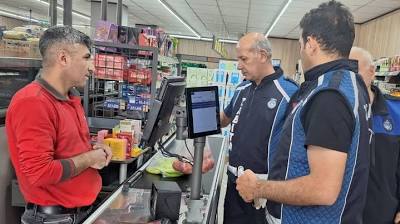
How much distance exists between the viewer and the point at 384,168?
2.08 metres

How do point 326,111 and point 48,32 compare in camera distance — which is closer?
point 326,111

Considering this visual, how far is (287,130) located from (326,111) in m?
0.26

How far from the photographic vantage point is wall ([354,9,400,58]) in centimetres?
883

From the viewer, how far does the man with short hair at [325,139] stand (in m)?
1.27

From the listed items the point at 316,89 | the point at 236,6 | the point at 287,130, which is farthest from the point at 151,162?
the point at 236,6

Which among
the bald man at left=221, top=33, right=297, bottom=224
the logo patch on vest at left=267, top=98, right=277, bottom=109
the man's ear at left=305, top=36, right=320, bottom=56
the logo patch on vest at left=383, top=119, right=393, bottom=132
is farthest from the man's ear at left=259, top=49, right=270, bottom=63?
the man's ear at left=305, top=36, right=320, bottom=56

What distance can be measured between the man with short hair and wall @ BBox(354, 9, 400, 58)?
27.0ft

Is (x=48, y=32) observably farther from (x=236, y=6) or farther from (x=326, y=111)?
(x=236, y=6)

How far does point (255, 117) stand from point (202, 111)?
0.83m

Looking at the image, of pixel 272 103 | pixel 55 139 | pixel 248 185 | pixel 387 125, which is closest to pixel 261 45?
pixel 272 103

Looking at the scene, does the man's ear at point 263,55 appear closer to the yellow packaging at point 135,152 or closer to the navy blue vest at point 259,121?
the navy blue vest at point 259,121

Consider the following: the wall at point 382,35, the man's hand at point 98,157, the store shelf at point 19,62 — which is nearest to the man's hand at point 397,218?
the man's hand at point 98,157

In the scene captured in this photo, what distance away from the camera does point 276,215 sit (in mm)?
1738

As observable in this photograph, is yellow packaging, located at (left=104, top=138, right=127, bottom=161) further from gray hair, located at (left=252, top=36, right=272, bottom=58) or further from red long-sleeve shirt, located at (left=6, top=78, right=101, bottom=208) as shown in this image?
gray hair, located at (left=252, top=36, right=272, bottom=58)
